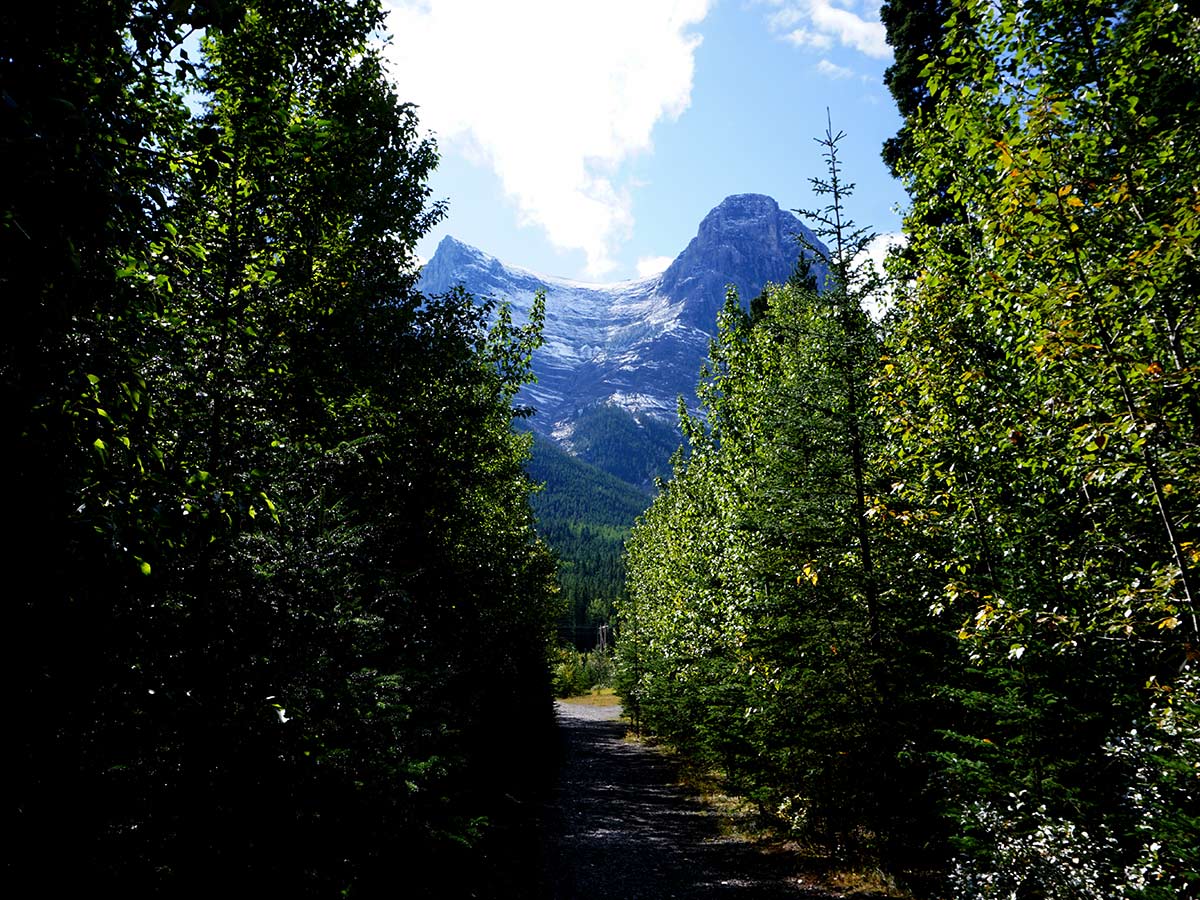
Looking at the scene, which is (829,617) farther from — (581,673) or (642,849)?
(581,673)

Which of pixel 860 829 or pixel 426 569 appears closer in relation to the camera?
pixel 426 569

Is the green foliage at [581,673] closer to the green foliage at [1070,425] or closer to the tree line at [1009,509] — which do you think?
the tree line at [1009,509]

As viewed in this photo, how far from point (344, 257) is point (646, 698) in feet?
65.2

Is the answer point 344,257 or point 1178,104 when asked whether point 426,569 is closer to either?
point 344,257

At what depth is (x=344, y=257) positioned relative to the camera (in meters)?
9.29

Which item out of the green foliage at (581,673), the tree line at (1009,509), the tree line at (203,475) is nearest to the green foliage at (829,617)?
the tree line at (1009,509)

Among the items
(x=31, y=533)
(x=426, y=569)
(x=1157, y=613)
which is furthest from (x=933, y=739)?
(x=31, y=533)

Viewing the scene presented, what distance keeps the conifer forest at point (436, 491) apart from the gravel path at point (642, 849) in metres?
1.18

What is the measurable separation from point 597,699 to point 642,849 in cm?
5649

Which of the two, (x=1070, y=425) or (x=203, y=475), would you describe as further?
(x=1070, y=425)

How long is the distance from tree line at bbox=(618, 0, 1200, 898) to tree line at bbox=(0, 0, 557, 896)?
5643mm

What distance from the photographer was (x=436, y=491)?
32.9 ft

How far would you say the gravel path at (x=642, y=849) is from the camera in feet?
34.3

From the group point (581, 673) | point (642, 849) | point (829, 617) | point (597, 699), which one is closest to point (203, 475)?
point (829, 617)
